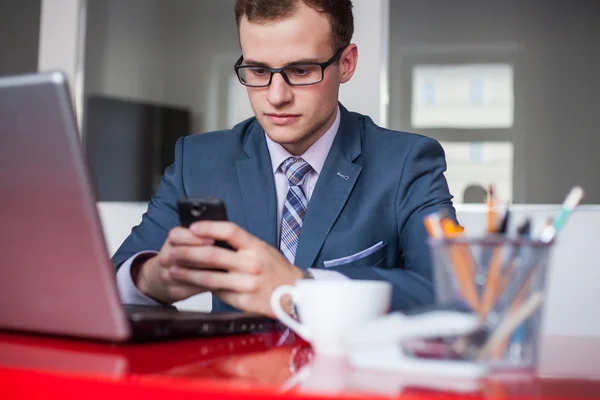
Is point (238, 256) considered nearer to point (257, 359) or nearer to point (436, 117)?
point (257, 359)

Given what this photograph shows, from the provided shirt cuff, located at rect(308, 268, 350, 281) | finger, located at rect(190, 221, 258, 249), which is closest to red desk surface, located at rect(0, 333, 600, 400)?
finger, located at rect(190, 221, 258, 249)

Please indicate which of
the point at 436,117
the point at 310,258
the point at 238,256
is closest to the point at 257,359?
the point at 238,256

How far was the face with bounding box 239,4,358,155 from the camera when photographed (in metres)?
1.67

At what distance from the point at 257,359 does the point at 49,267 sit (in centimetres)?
23

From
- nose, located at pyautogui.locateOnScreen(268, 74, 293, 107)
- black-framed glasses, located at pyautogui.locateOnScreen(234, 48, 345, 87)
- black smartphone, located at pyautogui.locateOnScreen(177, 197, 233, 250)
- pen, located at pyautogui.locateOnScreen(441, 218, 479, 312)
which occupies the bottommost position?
black smartphone, located at pyautogui.locateOnScreen(177, 197, 233, 250)

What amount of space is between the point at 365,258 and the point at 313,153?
31cm

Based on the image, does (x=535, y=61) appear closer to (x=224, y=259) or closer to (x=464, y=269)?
(x=224, y=259)

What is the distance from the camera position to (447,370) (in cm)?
62

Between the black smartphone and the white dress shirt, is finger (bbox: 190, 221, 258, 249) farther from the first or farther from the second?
the white dress shirt

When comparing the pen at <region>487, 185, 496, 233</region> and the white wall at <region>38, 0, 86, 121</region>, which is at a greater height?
the white wall at <region>38, 0, 86, 121</region>

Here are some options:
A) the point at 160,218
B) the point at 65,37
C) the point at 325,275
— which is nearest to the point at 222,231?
the point at 325,275

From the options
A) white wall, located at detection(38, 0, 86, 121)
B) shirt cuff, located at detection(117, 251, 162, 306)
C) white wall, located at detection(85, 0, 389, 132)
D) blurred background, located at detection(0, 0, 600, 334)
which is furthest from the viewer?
white wall, located at detection(38, 0, 86, 121)

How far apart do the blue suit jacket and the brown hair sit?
22 centimetres

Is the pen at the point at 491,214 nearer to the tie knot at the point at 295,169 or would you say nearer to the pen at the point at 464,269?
the pen at the point at 464,269
